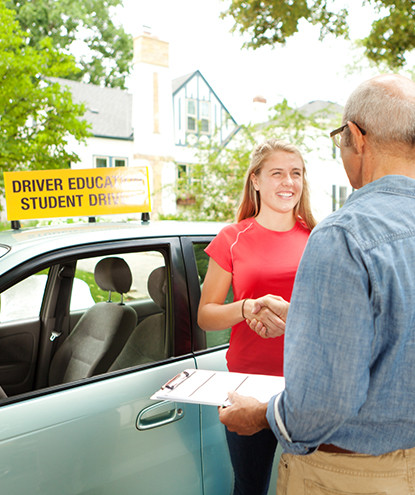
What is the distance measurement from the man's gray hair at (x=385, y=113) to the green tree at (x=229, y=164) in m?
9.52

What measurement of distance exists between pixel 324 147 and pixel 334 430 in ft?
35.7

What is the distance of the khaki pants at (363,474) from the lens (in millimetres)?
1216

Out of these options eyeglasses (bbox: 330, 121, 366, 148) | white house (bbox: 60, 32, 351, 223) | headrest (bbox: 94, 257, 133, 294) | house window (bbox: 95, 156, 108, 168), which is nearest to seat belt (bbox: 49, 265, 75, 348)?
headrest (bbox: 94, 257, 133, 294)

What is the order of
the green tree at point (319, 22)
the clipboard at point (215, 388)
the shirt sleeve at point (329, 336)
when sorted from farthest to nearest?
1. the green tree at point (319, 22)
2. the clipboard at point (215, 388)
3. the shirt sleeve at point (329, 336)

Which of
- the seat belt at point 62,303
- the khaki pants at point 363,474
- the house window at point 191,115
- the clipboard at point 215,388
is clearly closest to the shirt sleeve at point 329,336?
the khaki pants at point 363,474

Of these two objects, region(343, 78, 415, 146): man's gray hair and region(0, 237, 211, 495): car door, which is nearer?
region(343, 78, 415, 146): man's gray hair

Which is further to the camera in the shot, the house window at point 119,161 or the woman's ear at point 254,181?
the house window at point 119,161

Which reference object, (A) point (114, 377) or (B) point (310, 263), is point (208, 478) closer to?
(A) point (114, 377)

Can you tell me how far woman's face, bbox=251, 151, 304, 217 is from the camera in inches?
92.7

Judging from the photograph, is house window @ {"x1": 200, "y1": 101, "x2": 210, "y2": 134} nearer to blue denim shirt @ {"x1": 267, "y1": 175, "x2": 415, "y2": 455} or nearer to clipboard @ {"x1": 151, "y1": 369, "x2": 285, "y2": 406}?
clipboard @ {"x1": 151, "y1": 369, "x2": 285, "y2": 406}

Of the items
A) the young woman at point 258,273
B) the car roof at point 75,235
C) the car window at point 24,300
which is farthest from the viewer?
the car window at point 24,300

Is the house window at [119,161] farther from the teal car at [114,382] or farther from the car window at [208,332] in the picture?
the car window at [208,332]

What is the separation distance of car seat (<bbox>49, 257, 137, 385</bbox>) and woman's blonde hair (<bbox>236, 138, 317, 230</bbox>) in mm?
701

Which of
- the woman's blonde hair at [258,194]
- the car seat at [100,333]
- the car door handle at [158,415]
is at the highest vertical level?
the woman's blonde hair at [258,194]
